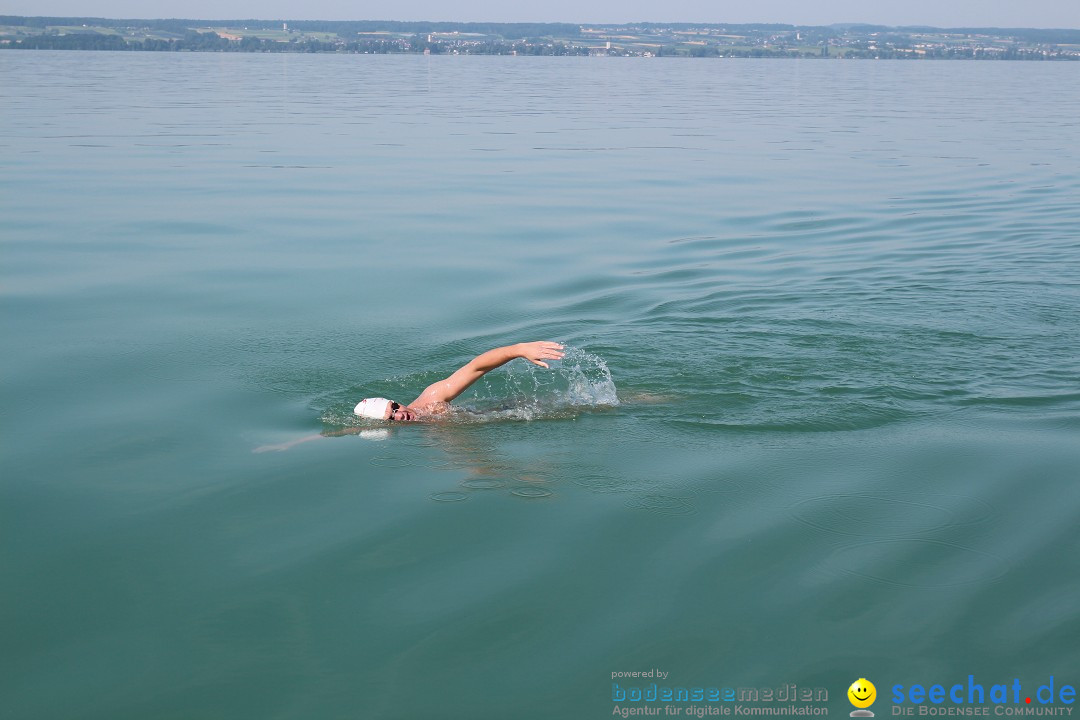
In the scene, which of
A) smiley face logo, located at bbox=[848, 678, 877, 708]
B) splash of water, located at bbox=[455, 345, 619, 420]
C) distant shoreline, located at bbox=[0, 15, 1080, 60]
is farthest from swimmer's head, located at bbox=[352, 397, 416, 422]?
distant shoreline, located at bbox=[0, 15, 1080, 60]

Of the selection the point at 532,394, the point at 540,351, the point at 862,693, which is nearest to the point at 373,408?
the point at 540,351

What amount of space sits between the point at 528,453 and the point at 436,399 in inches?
49.2

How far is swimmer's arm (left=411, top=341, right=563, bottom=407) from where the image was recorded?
9.09 m

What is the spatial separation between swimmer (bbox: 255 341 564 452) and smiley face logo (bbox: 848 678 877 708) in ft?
13.2

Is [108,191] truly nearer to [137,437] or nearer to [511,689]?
[137,437]

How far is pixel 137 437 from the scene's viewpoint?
9.80m

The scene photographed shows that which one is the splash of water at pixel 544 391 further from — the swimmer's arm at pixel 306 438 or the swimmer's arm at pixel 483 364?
the swimmer's arm at pixel 306 438

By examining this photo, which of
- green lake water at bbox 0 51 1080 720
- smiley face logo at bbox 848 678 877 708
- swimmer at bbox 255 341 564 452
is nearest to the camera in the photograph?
smiley face logo at bbox 848 678 877 708

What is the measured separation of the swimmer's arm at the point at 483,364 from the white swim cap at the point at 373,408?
1.48 feet

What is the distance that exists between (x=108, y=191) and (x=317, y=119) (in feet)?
60.9

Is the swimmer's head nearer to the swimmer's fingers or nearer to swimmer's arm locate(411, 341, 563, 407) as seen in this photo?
swimmer's arm locate(411, 341, 563, 407)

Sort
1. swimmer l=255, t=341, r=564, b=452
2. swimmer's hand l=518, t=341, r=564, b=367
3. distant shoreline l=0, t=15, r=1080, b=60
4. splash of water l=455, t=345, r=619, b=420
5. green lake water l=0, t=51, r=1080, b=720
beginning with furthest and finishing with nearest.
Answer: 1. distant shoreline l=0, t=15, r=1080, b=60
2. splash of water l=455, t=345, r=619, b=420
3. swimmer l=255, t=341, r=564, b=452
4. swimmer's hand l=518, t=341, r=564, b=367
5. green lake water l=0, t=51, r=1080, b=720

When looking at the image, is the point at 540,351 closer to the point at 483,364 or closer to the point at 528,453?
the point at 483,364

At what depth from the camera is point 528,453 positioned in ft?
31.2
